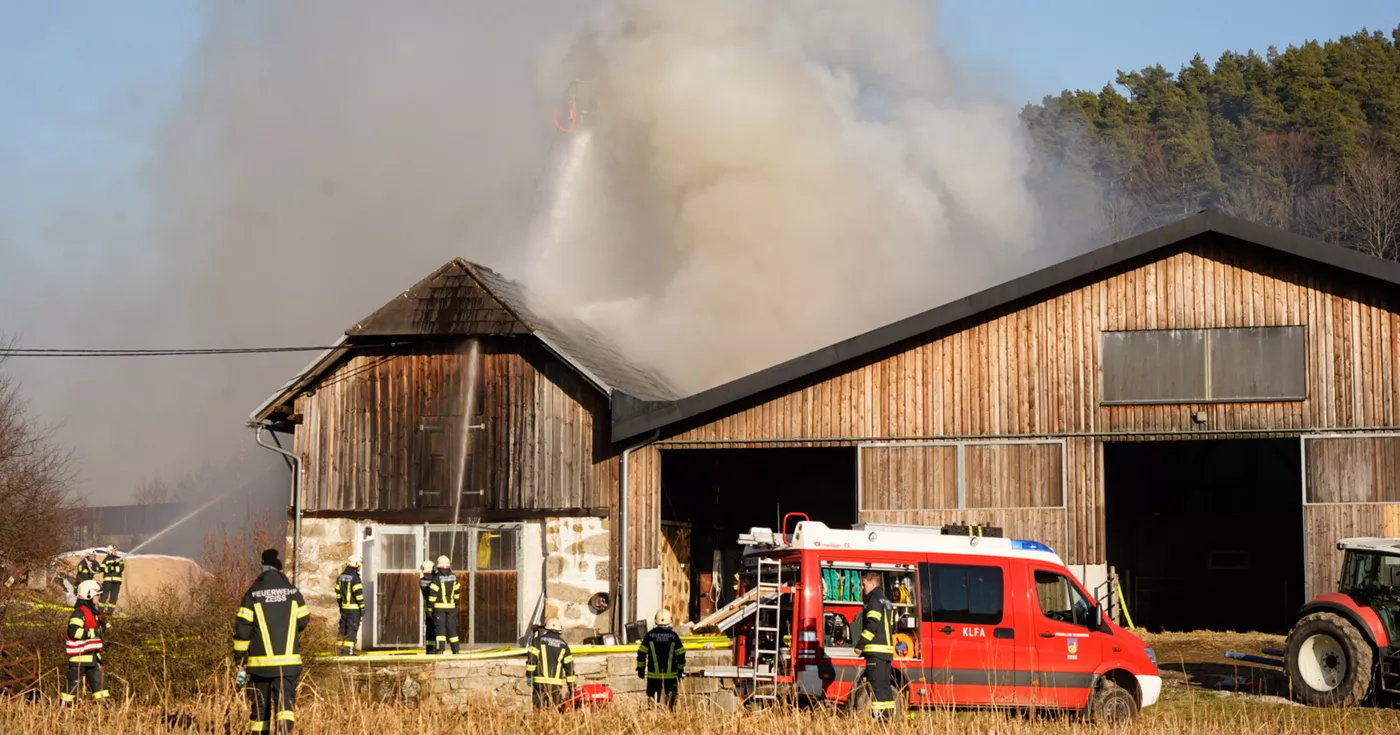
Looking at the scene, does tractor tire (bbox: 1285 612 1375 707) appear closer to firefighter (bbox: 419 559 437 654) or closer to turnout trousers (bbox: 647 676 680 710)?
turnout trousers (bbox: 647 676 680 710)

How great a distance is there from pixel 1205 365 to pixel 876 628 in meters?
10.6

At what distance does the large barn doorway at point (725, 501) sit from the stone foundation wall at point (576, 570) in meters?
1.68

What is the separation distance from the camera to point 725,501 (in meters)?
30.8

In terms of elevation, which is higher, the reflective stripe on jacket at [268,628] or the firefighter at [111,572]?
the reflective stripe on jacket at [268,628]

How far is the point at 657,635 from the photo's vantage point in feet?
49.2

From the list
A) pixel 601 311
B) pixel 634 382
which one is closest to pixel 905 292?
pixel 601 311

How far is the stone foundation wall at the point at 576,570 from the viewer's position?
23.8 metres

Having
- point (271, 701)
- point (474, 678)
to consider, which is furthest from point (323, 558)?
point (271, 701)

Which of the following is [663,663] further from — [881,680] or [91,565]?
[91,565]

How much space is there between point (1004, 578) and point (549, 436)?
10692 millimetres

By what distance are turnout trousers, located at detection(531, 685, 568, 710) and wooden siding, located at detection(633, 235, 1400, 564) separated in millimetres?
8767

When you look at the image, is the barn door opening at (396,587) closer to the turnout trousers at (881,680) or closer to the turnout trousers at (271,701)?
the turnout trousers at (271,701)

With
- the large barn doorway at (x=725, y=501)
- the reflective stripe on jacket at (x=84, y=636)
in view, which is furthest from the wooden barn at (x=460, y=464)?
the reflective stripe on jacket at (x=84, y=636)

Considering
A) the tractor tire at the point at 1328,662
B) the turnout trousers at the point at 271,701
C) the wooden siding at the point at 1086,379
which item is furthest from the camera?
the wooden siding at the point at 1086,379
